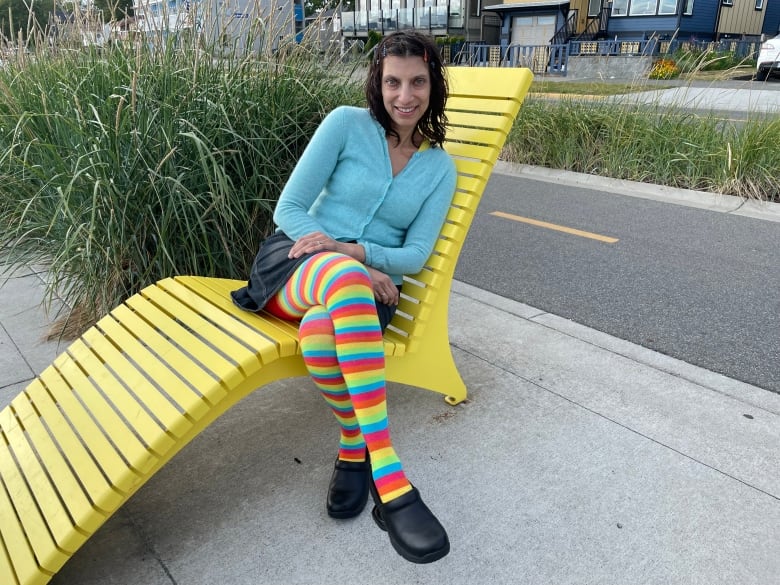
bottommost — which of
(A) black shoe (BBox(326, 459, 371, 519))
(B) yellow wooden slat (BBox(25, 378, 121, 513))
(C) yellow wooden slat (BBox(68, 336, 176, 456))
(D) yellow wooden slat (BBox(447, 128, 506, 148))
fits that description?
(A) black shoe (BBox(326, 459, 371, 519))

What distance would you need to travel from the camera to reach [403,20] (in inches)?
1307

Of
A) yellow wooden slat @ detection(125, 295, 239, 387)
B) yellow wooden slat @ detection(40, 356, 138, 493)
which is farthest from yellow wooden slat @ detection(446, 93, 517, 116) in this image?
yellow wooden slat @ detection(40, 356, 138, 493)

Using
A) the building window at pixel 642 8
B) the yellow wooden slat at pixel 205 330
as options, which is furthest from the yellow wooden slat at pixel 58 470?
the building window at pixel 642 8

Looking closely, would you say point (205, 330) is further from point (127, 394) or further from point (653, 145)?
point (653, 145)

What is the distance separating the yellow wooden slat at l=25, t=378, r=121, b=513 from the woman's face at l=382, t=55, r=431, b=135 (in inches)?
62.1

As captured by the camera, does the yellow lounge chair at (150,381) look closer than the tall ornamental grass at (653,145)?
Yes

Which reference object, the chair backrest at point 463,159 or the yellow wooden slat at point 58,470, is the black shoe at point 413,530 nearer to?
the chair backrest at point 463,159

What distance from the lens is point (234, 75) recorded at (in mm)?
3561

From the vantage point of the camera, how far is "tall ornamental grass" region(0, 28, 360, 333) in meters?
3.01

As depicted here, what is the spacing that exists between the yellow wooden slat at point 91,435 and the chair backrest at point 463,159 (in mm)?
1046

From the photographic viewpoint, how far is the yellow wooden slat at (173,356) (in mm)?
1813

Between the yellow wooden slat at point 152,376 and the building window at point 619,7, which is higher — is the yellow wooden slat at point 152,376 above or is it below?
below

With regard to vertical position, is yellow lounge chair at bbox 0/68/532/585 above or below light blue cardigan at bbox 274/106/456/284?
below

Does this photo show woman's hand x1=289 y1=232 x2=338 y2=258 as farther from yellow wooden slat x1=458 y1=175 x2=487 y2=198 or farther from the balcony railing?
the balcony railing
